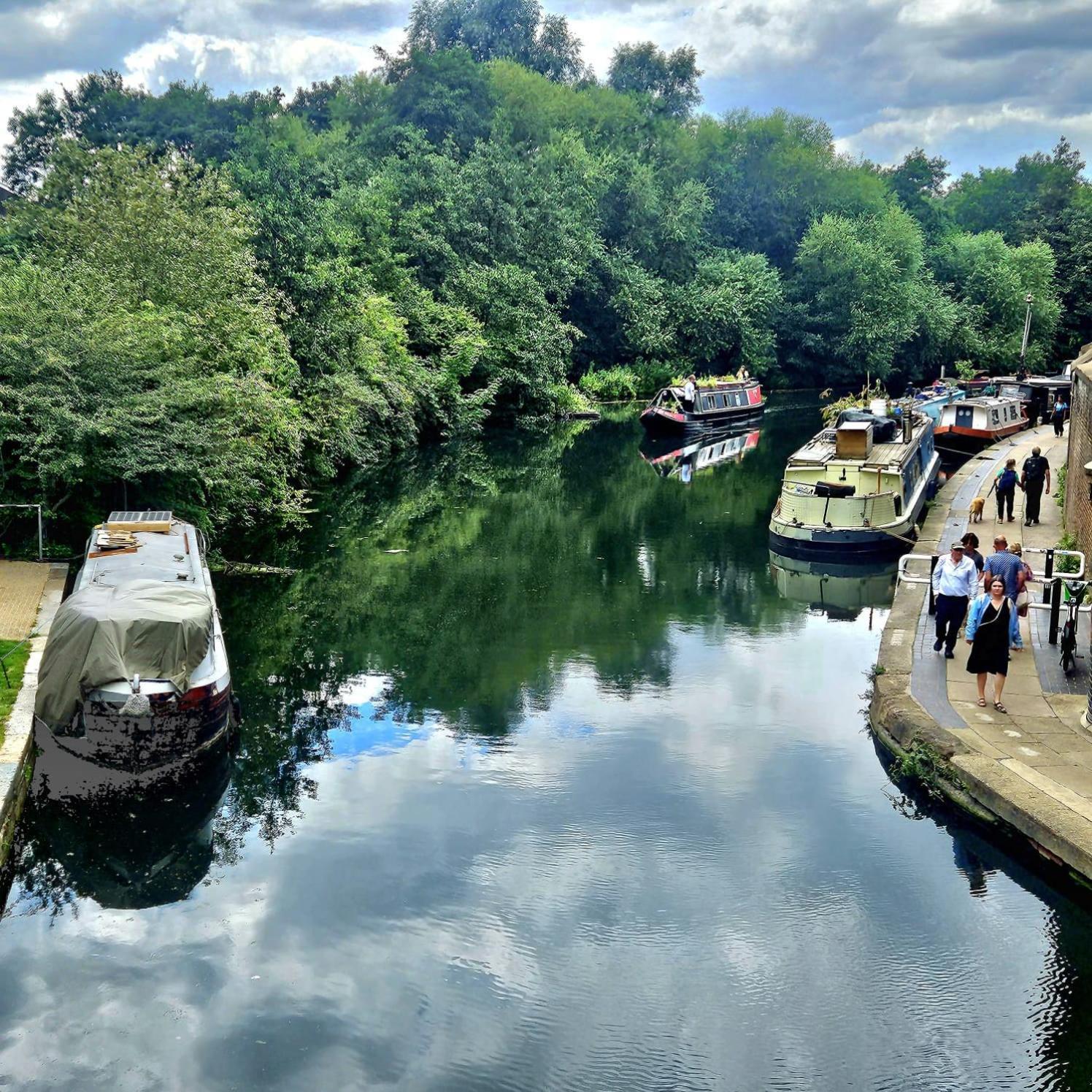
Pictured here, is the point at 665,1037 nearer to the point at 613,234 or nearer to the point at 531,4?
the point at 613,234

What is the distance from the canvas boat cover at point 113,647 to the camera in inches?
480

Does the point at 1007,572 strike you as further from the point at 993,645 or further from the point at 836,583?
the point at 836,583

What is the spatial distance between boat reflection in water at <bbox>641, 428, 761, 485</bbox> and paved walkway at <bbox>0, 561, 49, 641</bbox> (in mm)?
21647

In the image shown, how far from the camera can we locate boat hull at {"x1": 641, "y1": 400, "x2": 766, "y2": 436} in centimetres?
4797

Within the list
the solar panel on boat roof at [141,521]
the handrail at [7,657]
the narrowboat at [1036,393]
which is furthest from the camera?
the narrowboat at [1036,393]

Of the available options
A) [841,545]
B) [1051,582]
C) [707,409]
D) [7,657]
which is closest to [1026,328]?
[707,409]

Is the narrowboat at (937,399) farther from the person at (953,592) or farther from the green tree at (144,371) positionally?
the person at (953,592)

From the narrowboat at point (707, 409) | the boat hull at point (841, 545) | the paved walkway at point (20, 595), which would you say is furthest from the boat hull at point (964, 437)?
the paved walkway at point (20, 595)

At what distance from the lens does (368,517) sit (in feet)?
96.2

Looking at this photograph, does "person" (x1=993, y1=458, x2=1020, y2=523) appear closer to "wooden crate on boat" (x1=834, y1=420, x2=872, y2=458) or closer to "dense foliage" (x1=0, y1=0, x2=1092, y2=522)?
"wooden crate on boat" (x1=834, y1=420, x2=872, y2=458)

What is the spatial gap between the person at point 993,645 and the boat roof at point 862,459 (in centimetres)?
1201

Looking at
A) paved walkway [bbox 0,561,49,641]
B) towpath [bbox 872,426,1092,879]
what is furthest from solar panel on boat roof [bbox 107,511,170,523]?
towpath [bbox 872,426,1092,879]

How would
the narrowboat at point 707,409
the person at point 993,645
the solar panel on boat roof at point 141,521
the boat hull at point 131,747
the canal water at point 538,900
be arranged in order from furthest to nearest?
the narrowboat at point 707,409, the solar panel on boat roof at point 141,521, the person at point 993,645, the boat hull at point 131,747, the canal water at point 538,900

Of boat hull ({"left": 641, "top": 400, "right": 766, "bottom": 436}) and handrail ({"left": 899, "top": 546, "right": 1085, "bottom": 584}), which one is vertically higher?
boat hull ({"left": 641, "top": 400, "right": 766, "bottom": 436})
